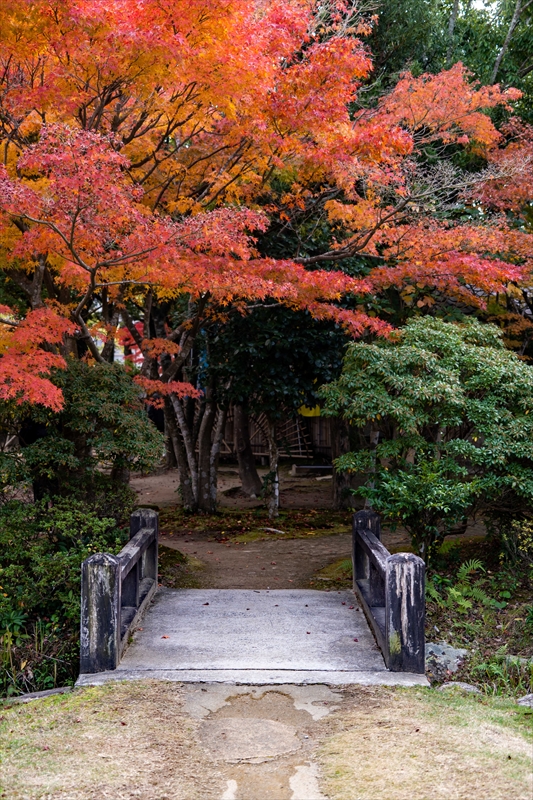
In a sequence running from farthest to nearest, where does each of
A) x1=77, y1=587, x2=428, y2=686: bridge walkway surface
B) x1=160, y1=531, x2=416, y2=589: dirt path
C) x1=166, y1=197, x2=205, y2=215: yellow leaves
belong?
1. x1=166, y1=197, x2=205, y2=215: yellow leaves
2. x1=160, y1=531, x2=416, y2=589: dirt path
3. x1=77, y1=587, x2=428, y2=686: bridge walkway surface

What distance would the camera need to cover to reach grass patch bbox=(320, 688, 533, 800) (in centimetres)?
407

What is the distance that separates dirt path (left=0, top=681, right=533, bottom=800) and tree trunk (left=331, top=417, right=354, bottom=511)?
965 cm

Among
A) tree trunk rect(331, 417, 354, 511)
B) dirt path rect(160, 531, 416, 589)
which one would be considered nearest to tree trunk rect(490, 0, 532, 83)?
tree trunk rect(331, 417, 354, 511)

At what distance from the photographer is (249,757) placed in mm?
4523

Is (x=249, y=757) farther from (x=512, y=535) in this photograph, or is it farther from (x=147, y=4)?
(x=147, y=4)

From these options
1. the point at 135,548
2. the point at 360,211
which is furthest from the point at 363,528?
the point at 360,211

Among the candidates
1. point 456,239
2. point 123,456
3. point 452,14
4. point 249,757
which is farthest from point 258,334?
point 249,757

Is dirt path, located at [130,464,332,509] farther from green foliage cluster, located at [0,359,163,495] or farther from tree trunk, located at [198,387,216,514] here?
green foliage cluster, located at [0,359,163,495]

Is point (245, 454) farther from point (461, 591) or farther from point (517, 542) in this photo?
point (461, 591)

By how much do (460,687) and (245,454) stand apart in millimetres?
11053

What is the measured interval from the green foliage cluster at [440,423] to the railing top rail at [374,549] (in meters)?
0.31

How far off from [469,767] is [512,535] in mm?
4619

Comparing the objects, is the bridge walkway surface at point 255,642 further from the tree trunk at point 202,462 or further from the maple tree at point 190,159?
the tree trunk at point 202,462

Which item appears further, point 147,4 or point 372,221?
point 372,221
